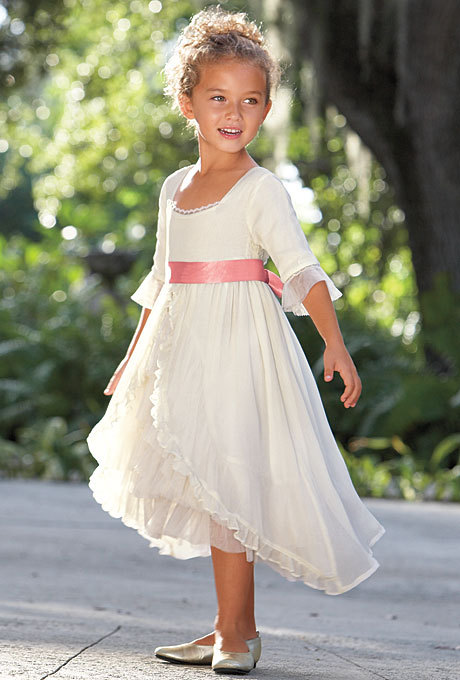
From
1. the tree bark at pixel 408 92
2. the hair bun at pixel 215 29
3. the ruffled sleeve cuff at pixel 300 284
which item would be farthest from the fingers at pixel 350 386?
the tree bark at pixel 408 92

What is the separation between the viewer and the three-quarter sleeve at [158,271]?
2734 mm

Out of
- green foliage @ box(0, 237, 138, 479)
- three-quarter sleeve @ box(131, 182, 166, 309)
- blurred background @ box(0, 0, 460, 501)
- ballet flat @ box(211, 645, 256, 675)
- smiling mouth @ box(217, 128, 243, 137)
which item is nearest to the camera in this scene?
ballet flat @ box(211, 645, 256, 675)

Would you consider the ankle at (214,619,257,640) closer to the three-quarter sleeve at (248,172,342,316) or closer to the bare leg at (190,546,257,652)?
the bare leg at (190,546,257,652)

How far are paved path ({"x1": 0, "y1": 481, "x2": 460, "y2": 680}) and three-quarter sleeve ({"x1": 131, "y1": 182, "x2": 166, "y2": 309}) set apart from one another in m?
0.89

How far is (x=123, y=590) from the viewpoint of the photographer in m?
3.73

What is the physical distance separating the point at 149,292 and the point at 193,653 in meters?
0.94

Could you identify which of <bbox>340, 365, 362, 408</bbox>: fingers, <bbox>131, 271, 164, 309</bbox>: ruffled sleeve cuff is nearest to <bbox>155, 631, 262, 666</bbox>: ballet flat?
<bbox>340, 365, 362, 408</bbox>: fingers

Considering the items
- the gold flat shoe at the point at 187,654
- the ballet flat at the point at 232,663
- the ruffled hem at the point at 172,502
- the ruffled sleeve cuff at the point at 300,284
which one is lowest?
the gold flat shoe at the point at 187,654

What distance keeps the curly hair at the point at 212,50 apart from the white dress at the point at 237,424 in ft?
0.86

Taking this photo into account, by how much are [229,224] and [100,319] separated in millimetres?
7005

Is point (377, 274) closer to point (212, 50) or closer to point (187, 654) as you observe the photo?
point (212, 50)

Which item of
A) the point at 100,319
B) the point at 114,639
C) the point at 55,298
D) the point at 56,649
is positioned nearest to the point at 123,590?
the point at 114,639

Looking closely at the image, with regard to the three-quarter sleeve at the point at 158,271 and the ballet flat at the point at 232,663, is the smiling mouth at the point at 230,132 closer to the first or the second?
the three-quarter sleeve at the point at 158,271

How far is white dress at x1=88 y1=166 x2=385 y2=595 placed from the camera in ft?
7.67
